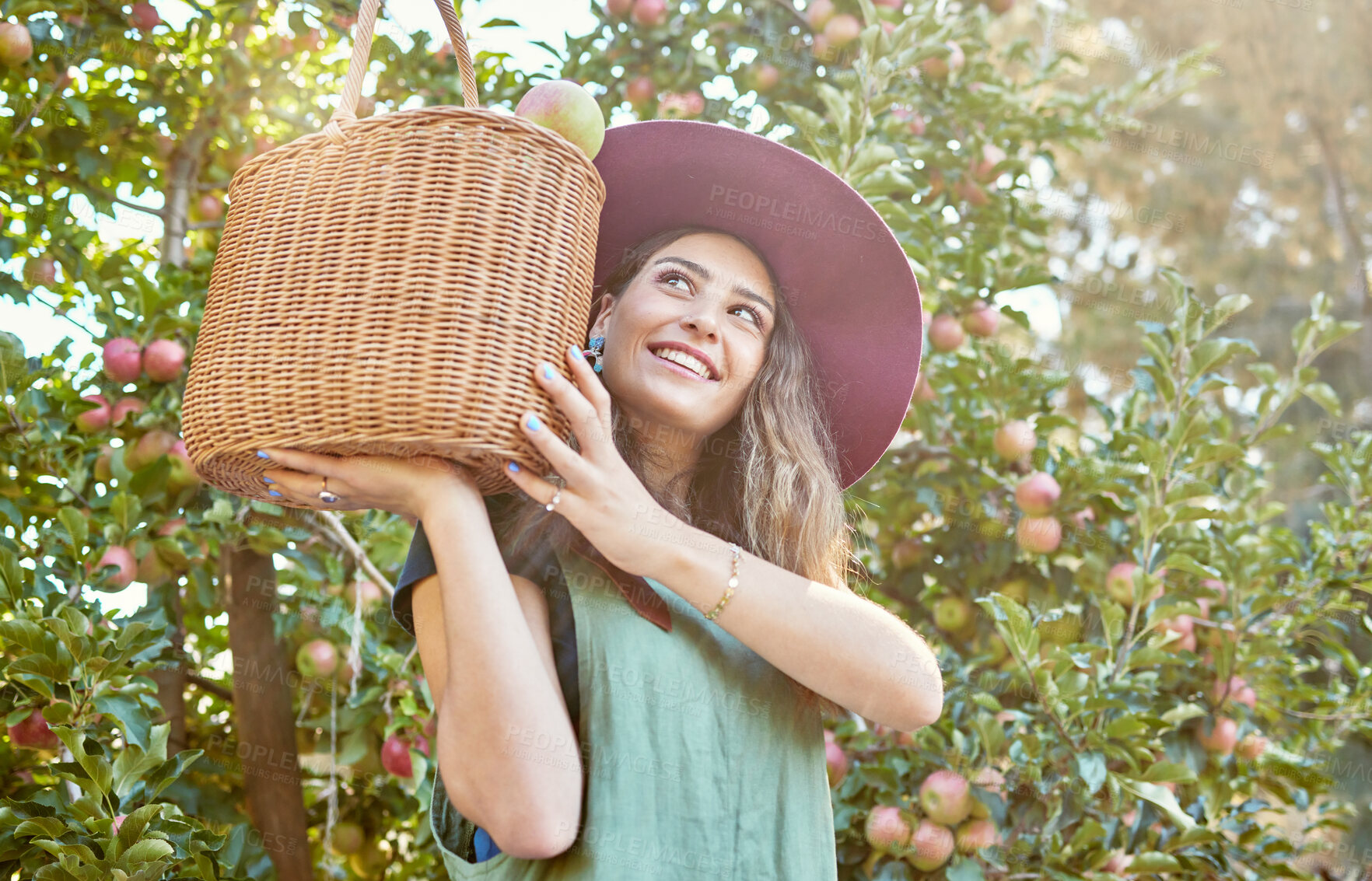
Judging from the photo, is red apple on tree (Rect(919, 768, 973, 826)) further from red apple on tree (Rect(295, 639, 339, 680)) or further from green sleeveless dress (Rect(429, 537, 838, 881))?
red apple on tree (Rect(295, 639, 339, 680))

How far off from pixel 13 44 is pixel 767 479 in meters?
1.72

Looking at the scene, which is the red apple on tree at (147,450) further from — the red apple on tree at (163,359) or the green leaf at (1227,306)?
the green leaf at (1227,306)

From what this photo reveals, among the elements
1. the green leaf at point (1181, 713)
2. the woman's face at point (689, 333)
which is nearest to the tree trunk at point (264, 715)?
the woman's face at point (689, 333)

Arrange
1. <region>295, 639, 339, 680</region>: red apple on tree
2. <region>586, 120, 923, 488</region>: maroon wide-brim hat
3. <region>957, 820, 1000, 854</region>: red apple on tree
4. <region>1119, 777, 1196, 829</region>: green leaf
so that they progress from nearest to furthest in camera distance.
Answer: <region>586, 120, 923, 488</region>: maroon wide-brim hat → <region>1119, 777, 1196, 829</region>: green leaf → <region>957, 820, 1000, 854</region>: red apple on tree → <region>295, 639, 339, 680</region>: red apple on tree

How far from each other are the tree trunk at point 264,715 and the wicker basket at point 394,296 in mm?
1093

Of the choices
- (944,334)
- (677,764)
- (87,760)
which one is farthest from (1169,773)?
(87,760)

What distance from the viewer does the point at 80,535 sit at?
175cm

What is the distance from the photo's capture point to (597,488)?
1.00 m

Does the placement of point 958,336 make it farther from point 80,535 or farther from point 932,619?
point 80,535

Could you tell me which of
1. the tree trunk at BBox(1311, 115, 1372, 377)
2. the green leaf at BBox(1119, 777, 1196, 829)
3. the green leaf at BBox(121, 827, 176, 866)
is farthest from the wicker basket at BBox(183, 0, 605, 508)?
the tree trunk at BBox(1311, 115, 1372, 377)

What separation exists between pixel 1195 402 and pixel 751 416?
4.08 feet

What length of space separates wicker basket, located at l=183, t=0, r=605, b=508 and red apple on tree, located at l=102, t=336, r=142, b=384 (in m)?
1.09

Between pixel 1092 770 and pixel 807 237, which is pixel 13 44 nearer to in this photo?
pixel 807 237

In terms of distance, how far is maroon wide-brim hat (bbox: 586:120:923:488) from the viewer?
133cm
